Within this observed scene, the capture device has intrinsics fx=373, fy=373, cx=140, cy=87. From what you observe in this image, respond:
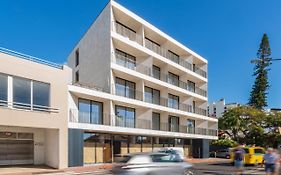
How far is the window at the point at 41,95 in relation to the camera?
84.8 feet

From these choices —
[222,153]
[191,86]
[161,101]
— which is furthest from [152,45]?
[222,153]

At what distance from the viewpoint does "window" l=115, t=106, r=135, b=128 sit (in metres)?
35.2

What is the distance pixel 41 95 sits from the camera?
26328 mm

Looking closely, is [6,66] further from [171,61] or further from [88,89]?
[171,61]

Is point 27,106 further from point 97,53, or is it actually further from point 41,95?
point 97,53

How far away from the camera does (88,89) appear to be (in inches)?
1212

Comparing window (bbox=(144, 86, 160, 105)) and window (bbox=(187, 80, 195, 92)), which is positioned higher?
window (bbox=(187, 80, 195, 92))

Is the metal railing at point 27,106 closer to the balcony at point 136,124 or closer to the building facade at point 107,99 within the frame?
the building facade at point 107,99

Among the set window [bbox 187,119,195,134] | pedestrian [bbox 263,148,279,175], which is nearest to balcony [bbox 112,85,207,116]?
window [bbox 187,119,195,134]

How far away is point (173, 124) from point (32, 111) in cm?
2393

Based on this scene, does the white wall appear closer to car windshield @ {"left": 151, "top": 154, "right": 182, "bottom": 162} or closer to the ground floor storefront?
the ground floor storefront

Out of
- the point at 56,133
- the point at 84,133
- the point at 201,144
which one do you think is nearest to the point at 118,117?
the point at 84,133

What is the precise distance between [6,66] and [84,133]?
9.79 m

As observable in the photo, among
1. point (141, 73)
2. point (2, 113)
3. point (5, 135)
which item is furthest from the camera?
point (141, 73)
